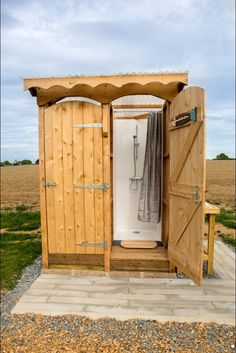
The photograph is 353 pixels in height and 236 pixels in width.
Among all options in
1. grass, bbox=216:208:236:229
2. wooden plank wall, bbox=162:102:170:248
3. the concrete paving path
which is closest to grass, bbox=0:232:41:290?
the concrete paving path

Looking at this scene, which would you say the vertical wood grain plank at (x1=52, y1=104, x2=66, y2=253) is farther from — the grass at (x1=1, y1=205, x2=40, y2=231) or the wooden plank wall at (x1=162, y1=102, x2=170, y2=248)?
the grass at (x1=1, y1=205, x2=40, y2=231)

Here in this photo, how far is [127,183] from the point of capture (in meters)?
4.46

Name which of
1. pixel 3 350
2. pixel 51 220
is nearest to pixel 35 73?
pixel 51 220

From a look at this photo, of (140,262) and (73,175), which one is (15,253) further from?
(140,262)

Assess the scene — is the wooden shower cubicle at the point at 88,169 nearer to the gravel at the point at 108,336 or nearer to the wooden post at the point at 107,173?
the wooden post at the point at 107,173

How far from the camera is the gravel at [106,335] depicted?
2.04 m

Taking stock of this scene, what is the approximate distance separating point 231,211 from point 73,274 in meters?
5.54

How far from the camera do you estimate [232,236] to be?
516 cm

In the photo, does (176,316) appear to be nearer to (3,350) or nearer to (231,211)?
(3,350)

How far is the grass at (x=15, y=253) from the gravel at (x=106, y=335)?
3.03 feet

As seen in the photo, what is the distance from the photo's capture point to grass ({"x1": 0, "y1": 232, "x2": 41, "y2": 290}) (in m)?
3.39

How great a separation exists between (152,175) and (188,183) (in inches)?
48.2

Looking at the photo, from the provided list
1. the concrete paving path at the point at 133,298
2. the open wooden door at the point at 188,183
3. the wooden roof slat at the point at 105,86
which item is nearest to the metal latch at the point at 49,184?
the wooden roof slat at the point at 105,86

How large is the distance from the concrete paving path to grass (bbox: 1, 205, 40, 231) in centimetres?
291
